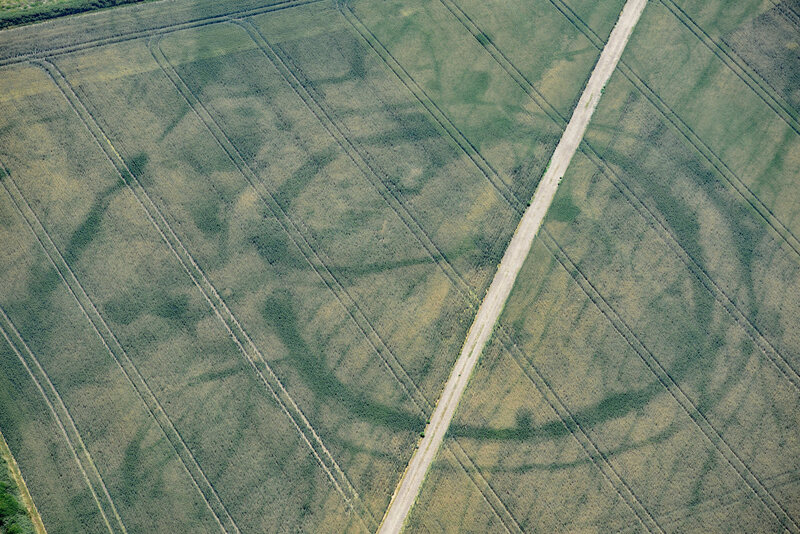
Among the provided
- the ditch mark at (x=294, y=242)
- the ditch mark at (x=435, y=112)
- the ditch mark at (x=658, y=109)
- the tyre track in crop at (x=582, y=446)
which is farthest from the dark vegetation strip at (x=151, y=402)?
the ditch mark at (x=658, y=109)

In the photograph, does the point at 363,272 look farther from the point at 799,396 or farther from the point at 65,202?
the point at 799,396

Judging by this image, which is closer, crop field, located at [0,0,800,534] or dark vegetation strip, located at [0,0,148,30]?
crop field, located at [0,0,800,534]

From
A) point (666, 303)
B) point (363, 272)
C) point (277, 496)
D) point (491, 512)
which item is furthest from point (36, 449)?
point (666, 303)

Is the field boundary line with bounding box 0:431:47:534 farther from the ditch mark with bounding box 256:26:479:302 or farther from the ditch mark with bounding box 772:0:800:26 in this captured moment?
the ditch mark with bounding box 772:0:800:26

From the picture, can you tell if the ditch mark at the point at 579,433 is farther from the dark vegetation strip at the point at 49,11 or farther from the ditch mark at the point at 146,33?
the dark vegetation strip at the point at 49,11

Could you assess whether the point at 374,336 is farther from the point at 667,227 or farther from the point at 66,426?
the point at 667,227

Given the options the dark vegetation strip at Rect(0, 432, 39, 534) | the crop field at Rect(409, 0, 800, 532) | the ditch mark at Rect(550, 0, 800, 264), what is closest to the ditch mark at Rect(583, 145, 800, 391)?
the crop field at Rect(409, 0, 800, 532)

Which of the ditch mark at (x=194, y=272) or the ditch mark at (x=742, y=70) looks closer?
the ditch mark at (x=194, y=272)

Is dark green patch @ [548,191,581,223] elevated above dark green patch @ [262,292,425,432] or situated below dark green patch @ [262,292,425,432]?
above
